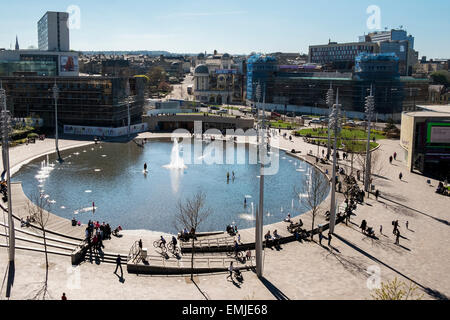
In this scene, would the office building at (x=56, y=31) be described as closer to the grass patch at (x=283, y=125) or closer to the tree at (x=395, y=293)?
the grass patch at (x=283, y=125)

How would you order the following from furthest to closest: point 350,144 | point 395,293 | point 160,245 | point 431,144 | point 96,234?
point 350,144 → point 431,144 → point 96,234 → point 160,245 → point 395,293

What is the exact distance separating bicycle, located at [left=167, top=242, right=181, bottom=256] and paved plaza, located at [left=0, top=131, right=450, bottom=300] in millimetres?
1397

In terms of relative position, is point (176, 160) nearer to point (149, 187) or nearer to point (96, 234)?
point (149, 187)

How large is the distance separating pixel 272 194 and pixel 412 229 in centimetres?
1352

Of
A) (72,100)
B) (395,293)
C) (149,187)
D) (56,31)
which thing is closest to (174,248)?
(395,293)

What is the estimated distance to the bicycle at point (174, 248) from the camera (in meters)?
28.2

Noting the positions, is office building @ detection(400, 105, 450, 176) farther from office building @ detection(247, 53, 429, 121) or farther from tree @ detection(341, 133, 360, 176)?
office building @ detection(247, 53, 429, 121)

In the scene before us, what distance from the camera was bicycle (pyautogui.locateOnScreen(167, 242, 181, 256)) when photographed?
28.2 meters

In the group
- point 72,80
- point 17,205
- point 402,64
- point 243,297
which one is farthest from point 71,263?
point 402,64

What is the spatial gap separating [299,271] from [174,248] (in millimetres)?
8008

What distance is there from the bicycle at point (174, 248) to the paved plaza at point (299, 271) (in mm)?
1397

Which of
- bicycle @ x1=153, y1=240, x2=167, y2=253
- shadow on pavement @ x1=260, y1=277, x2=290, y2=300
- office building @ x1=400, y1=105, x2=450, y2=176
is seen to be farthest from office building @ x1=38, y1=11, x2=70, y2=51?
shadow on pavement @ x1=260, y1=277, x2=290, y2=300

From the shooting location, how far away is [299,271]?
82.2 ft

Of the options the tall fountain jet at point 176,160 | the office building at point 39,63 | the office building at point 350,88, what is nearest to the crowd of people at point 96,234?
the tall fountain jet at point 176,160
